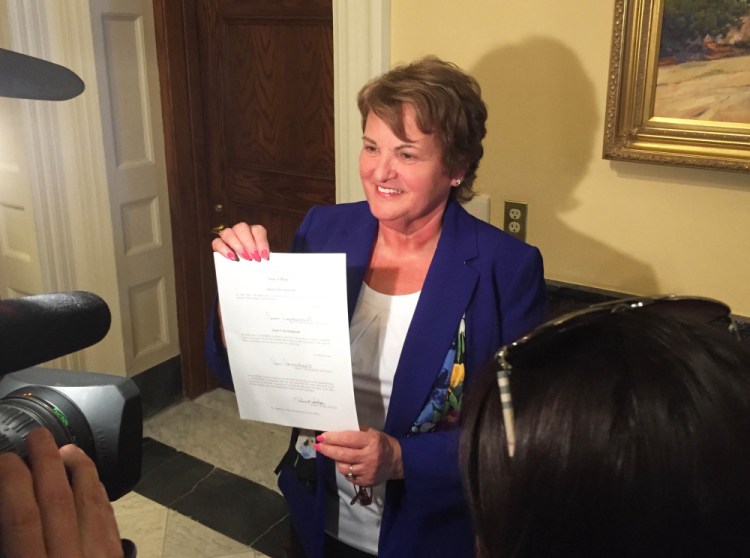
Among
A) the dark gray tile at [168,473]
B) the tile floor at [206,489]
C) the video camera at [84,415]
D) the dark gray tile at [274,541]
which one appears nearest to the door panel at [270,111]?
the tile floor at [206,489]

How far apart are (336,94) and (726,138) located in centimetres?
99

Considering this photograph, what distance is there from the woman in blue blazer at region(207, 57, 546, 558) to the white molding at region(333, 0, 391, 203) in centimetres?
62

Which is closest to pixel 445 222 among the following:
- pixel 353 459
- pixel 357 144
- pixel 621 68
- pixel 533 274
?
pixel 533 274

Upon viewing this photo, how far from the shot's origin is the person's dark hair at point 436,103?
1184 mm

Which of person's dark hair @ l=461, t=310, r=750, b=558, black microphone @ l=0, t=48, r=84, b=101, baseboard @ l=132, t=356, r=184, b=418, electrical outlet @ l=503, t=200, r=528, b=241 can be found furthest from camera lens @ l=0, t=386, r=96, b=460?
baseboard @ l=132, t=356, r=184, b=418

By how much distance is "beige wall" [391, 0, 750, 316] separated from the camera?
149 centimetres

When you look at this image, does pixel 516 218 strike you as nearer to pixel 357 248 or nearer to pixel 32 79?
pixel 357 248

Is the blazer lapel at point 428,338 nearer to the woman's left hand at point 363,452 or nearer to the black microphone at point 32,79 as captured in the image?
the woman's left hand at point 363,452

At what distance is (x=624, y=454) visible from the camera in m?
0.46

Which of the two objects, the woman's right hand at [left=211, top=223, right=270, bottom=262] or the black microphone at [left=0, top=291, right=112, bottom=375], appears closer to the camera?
the black microphone at [left=0, top=291, right=112, bottom=375]

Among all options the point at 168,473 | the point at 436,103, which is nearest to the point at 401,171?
the point at 436,103

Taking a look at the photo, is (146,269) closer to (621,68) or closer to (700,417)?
(621,68)

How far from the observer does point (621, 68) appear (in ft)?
4.89

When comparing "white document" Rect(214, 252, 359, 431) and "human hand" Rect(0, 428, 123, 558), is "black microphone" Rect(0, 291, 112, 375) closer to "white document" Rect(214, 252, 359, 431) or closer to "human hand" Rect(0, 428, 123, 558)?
"human hand" Rect(0, 428, 123, 558)
